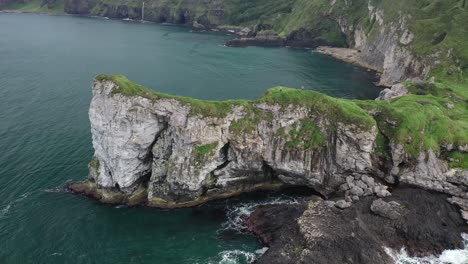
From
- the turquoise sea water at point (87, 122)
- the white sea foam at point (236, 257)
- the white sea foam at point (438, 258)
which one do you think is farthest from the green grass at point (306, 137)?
the white sea foam at point (438, 258)

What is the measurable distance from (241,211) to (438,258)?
21827 millimetres

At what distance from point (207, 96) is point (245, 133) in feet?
126

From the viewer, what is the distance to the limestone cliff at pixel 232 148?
44.7 metres

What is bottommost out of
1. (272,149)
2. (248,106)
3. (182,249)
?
(182,249)

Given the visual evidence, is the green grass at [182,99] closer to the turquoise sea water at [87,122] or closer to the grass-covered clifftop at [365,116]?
the grass-covered clifftop at [365,116]

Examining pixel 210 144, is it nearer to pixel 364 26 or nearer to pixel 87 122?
pixel 87 122

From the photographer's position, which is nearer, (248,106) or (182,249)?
(182,249)

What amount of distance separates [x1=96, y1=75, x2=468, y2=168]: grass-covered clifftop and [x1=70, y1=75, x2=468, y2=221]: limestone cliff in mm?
144

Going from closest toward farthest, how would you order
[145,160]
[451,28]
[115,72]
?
[145,160] → [451,28] → [115,72]

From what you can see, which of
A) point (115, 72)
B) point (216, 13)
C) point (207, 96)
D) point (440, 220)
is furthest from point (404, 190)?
point (216, 13)

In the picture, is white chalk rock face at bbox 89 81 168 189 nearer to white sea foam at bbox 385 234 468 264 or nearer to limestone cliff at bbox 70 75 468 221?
limestone cliff at bbox 70 75 468 221

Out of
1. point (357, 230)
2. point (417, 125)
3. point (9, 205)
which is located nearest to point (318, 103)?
point (417, 125)

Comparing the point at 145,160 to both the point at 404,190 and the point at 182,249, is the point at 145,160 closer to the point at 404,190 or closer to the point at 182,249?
the point at 182,249

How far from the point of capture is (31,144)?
194 feet
